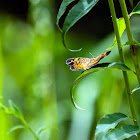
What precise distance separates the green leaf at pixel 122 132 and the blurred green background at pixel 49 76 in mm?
780

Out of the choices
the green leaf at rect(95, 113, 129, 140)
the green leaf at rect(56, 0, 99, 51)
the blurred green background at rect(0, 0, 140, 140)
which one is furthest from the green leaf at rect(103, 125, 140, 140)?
the blurred green background at rect(0, 0, 140, 140)

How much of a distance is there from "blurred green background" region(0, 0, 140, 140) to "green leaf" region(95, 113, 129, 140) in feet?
2.52

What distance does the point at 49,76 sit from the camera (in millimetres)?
1289

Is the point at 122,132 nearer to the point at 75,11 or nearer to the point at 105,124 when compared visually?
the point at 105,124

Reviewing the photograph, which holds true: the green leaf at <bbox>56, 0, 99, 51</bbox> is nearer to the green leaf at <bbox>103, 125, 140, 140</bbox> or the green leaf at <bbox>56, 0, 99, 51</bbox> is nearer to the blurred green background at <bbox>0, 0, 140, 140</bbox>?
the green leaf at <bbox>103, 125, 140, 140</bbox>

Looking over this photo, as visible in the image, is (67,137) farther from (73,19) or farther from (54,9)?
(73,19)

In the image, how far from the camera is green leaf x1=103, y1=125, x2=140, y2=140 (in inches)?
10.5

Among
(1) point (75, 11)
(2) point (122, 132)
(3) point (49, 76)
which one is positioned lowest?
(3) point (49, 76)

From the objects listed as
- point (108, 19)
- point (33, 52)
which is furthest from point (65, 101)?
point (108, 19)

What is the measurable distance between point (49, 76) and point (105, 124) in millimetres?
1018

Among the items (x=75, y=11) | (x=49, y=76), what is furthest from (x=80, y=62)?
(x=49, y=76)

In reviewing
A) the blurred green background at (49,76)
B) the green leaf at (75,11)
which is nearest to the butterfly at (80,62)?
the green leaf at (75,11)

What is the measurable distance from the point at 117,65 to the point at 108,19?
99 cm

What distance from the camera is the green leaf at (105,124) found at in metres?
0.27
